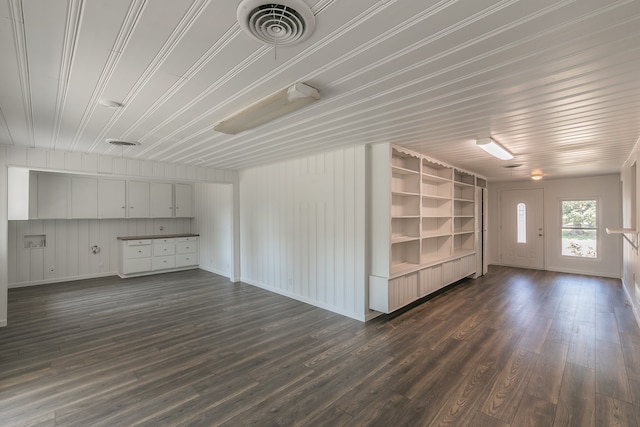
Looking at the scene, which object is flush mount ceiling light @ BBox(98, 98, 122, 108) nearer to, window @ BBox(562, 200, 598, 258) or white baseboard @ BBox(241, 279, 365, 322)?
white baseboard @ BBox(241, 279, 365, 322)

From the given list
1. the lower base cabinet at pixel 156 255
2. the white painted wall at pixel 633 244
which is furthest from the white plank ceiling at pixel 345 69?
the lower base cabinet at pixel 156 255

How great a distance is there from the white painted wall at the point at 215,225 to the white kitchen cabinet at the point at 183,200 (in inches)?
7.5

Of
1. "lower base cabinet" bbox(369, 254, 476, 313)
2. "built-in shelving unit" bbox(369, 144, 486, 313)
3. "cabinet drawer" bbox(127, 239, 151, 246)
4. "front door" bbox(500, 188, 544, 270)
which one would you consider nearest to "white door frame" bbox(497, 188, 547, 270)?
"front door" bbox(500, 188, 544, 270)

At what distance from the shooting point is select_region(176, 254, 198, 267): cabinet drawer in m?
7.48

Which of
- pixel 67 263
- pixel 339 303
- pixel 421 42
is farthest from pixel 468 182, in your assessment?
pixel 67 263

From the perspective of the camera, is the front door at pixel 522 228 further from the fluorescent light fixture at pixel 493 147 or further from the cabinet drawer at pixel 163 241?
the cabinet drawer at pixel 163 241

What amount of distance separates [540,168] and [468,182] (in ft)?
4.38

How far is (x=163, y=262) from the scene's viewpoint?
7188mm

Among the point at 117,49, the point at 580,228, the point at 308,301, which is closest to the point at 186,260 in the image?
the point at 308,301

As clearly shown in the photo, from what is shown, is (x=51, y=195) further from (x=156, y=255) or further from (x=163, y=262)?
(x=163, y=262)

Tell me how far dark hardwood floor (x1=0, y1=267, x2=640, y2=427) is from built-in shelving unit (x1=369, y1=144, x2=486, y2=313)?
1.45 feet

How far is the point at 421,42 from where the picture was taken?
5.10 ft

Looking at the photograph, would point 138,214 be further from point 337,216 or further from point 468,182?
point 468,182

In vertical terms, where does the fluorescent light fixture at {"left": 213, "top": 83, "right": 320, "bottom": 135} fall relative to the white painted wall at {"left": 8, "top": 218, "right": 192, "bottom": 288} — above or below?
above
